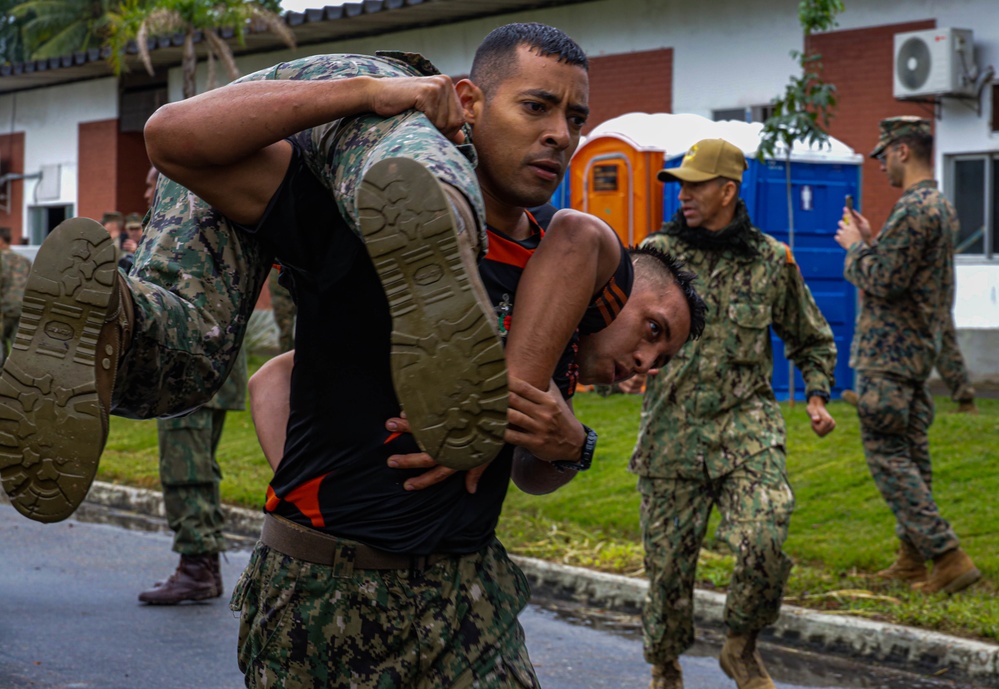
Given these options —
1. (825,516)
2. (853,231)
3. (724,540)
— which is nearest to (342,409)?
(724,540)

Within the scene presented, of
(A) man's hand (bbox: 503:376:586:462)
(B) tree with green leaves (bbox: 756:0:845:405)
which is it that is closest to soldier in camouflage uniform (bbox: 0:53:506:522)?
Result: (A) man's hand (bbox: 503:376:586:462)

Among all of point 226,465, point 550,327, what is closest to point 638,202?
point 226,465

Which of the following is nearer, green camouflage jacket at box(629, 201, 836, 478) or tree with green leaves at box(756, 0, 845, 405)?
green camouflage jacket at box(629, 201, 836, 478)

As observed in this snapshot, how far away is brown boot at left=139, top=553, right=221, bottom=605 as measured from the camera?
23.2 feet

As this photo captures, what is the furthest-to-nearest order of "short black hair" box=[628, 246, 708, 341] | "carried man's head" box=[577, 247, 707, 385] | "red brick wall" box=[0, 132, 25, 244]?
"red brick wall" box=[0, 132, 25, 244], "short black hair" box=[628, 246, 708, 341], "carried man's head" box=[577, 247, 707, 385]

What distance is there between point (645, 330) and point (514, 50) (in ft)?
2.58

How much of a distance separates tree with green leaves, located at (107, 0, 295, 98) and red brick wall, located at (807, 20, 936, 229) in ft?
25.4

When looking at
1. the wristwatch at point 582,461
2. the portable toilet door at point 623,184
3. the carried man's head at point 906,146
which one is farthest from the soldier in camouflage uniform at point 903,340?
the portable toilet door at point 623,184

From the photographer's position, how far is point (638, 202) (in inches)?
565

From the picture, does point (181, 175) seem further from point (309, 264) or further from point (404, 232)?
point (404, 232)

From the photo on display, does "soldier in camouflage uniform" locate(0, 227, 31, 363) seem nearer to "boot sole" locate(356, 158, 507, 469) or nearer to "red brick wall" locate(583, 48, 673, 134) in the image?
"red brick wall" locate(583, 48, 673, 134)

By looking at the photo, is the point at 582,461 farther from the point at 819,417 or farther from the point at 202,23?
the point at 202,23

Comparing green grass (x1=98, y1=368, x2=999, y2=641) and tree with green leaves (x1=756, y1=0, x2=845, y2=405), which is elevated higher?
tree with green leaves (x1=756, y1=0, x2=845, y2=405)

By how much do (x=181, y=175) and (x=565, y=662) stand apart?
4.31 meters
